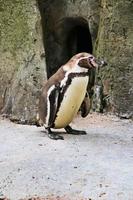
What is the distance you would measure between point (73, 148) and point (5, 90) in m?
2.55

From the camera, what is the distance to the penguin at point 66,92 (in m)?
6.24

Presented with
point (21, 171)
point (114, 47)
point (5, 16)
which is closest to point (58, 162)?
point (21, 171)

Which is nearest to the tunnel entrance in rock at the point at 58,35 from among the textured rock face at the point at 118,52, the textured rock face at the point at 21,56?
the textured rock face at the point at 21,56

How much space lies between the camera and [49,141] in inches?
243

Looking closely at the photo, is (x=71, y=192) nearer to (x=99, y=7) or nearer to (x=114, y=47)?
(x=114, y=47)

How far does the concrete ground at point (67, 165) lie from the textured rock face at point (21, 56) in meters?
1.11

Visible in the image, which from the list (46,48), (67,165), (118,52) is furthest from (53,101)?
(46,48)

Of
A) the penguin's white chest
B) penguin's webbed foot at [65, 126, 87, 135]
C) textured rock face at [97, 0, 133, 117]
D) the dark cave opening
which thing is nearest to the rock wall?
textured rock face at [97, 0, 133, 117]

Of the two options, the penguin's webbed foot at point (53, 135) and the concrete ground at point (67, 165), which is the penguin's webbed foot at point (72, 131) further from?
the penguin's webbed foot at point (53, 135)

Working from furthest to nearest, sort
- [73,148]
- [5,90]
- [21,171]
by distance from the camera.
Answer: [5,90], [73,148], [21,171]

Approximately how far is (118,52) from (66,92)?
156 cm

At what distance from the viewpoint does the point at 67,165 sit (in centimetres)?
516

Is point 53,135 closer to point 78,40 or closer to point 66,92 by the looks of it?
point 66,92

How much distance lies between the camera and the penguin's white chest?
623 centimetres
